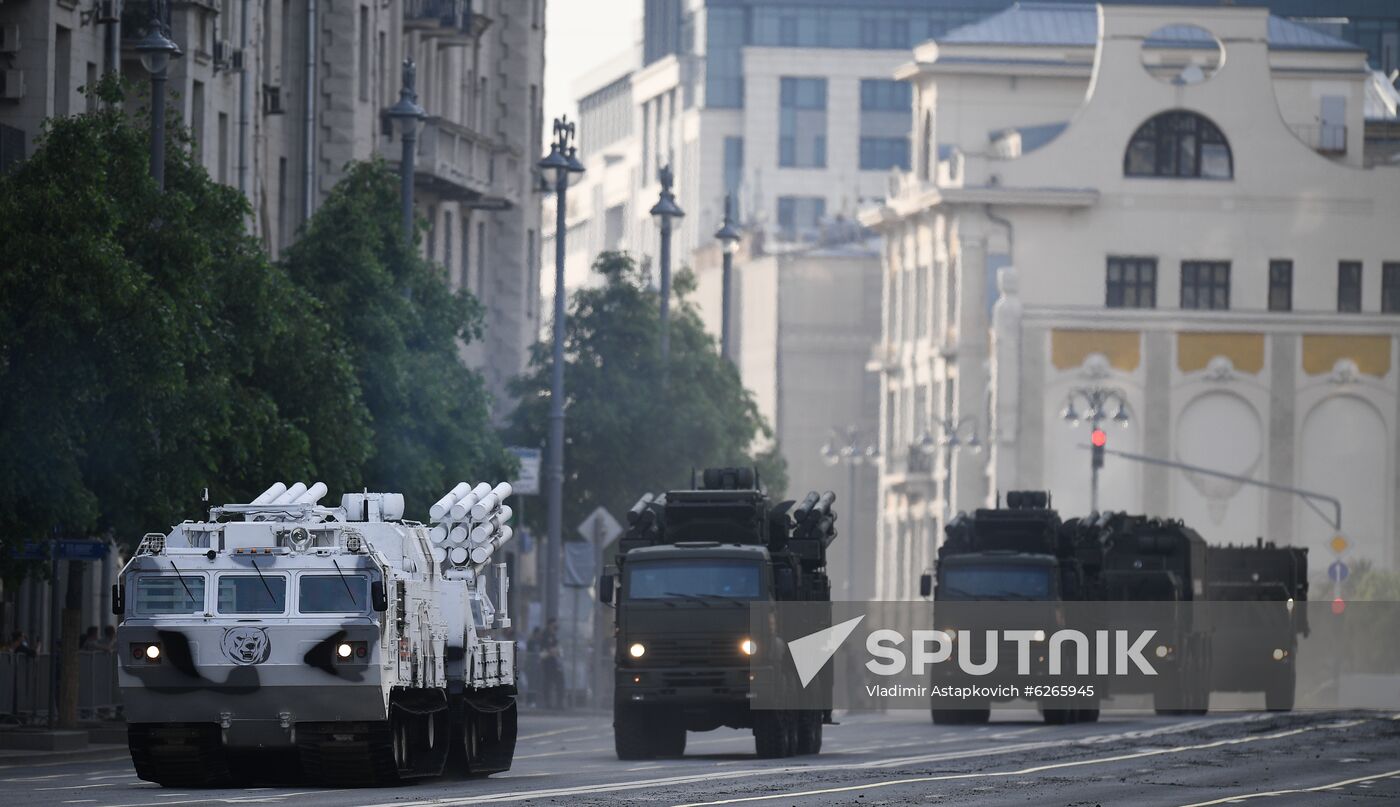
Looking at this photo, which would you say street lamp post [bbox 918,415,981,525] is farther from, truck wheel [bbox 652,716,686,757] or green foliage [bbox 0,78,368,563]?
truck wheel [bbox 652,716,686,757]

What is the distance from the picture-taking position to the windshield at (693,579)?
4059 centimetres

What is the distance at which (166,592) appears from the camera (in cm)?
3262

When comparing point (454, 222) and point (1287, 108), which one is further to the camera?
point (1287, 108)

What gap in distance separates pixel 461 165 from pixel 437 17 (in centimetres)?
313

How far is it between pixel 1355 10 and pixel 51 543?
13317 cm

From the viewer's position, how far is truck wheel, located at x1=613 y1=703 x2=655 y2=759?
1608 inches

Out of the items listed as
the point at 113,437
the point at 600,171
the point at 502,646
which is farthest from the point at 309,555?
the point at 600,171

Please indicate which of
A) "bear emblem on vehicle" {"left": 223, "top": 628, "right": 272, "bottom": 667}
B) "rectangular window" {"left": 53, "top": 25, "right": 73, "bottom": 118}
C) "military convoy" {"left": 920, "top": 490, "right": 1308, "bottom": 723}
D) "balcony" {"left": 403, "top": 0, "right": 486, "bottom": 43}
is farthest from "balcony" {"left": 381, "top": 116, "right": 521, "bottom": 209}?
"bear emblem on vehicle" {"left": 223, "top": 628, "right": 272, "bottom": 667}

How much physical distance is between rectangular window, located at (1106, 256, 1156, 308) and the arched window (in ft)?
8.80


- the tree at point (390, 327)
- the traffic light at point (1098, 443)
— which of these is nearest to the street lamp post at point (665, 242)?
the traffic light at point (1098, 443)

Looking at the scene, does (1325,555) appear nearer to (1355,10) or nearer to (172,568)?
(1355,10)

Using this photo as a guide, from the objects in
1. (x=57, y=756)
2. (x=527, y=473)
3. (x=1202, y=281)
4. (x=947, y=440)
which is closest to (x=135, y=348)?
(x=57, y=756)

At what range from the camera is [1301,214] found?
11306 centimetres

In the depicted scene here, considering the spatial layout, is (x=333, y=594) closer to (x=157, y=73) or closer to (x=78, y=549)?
(x=78, y=549)
